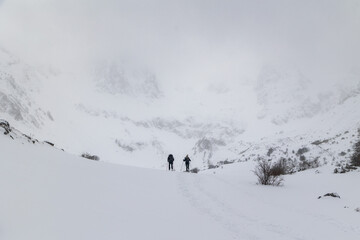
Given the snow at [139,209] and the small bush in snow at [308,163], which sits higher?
the small bush in snow at [308,163]

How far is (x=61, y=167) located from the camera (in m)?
13.5

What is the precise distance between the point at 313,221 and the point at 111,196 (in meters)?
6.02

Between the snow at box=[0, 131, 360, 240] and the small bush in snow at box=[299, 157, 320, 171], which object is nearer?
the snow at box=[0, 131, 360, 240]

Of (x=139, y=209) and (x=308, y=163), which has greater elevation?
(x=308, y=163)

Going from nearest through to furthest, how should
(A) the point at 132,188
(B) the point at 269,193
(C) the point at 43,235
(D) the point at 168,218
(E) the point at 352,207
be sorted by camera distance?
(C) the point at 43,235 → (D) the point at 168,218 → (E) the point at 352,207 → (A) the point at 132,188 → (B) the point at 269,193

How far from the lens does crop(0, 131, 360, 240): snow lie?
762 cm

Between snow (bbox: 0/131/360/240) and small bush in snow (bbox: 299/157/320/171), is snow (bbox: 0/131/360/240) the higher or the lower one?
Result: the lower one

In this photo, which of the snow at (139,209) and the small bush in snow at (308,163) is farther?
the small bush in snow at (308,163)

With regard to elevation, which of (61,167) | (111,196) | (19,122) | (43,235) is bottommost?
(43,235)

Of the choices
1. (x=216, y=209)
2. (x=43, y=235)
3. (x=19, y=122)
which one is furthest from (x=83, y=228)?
(x=19, y=122)

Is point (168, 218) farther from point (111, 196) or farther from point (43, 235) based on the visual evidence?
point (43, 235)

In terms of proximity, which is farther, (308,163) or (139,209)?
(308,163)

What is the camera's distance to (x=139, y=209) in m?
10.2

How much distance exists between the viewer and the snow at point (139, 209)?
7.62 metres
